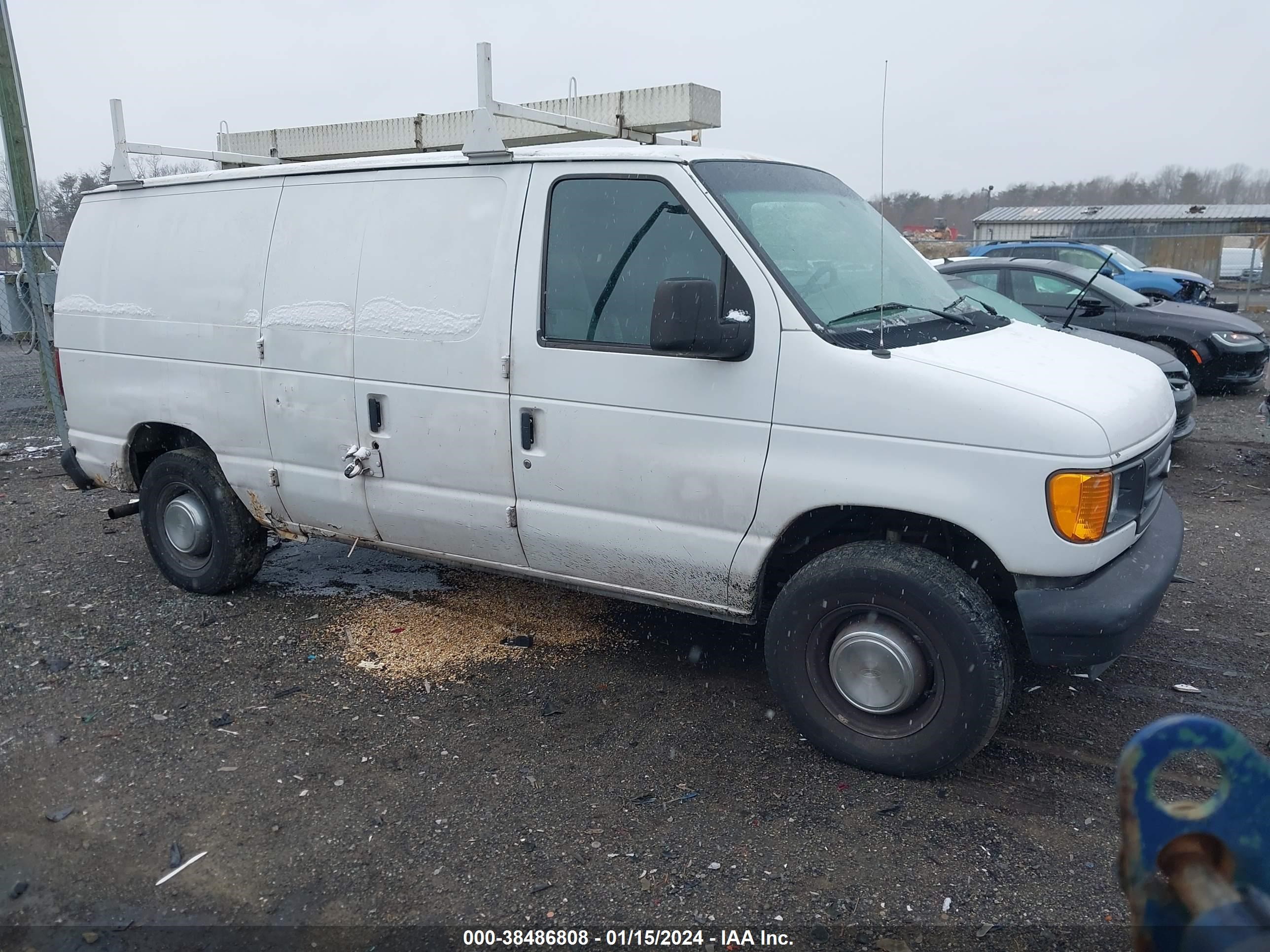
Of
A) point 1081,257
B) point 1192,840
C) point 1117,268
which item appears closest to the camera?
point 1192,840

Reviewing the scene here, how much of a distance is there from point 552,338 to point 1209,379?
9337 millimetres

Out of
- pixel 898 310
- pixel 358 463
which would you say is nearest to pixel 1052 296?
pixel 898 310

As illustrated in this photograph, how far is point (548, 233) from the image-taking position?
4.04 metres

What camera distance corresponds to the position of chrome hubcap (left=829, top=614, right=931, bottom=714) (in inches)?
136

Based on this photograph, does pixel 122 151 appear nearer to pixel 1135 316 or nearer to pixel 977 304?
pixel 977 304

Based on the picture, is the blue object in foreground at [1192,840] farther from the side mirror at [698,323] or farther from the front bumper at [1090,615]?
the side mirror at [698,323]

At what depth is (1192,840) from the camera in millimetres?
1613

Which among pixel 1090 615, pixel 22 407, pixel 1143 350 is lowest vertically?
pixel 22 407

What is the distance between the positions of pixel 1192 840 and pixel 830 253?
2.78m

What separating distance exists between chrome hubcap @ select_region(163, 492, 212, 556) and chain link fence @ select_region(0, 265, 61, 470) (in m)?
4.68

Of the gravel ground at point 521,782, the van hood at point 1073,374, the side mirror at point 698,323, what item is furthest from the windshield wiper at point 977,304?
the gravel ground at point 521,782

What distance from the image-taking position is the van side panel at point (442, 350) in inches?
163

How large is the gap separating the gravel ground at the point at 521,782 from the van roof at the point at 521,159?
2.34m

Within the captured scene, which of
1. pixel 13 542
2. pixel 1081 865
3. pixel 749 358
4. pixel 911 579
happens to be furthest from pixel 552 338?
pixel 13 542
